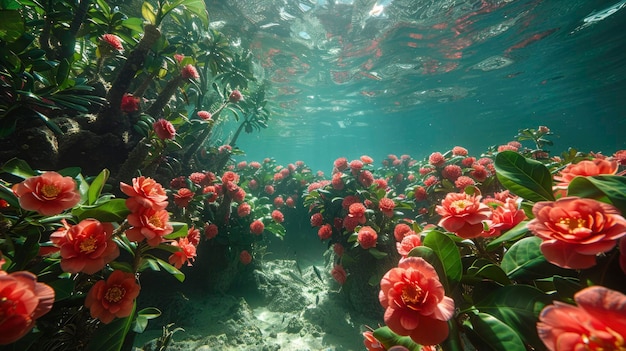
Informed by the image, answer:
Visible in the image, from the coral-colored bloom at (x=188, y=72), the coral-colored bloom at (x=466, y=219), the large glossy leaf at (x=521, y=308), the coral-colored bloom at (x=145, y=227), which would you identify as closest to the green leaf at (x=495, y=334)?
the large glossy leaf at (x=521, y=308)

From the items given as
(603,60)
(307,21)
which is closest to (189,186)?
(307,21)

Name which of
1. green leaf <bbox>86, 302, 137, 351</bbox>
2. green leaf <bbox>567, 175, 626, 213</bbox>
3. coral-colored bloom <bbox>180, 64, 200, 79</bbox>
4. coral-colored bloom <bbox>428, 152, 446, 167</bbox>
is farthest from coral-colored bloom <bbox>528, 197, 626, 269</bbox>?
coral-colored bloom <bbox>180, 64, 200, 79</bbox>

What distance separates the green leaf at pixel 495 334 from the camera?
922 mm

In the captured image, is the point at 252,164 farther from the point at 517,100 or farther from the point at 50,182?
the point at 517,100

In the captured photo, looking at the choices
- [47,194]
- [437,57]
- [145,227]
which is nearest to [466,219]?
[145,227]

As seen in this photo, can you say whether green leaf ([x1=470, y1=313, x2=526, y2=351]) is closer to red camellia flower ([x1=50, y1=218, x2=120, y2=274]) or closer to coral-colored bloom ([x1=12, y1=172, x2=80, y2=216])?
red camellia flower ([x1=50, y1=218, x2=120, y2=274])

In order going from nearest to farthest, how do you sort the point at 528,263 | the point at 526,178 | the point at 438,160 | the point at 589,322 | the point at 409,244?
the point at 589,322 → the point at 528,263 → the point at 526,178 → the point at 409,244 → the point at 438,160

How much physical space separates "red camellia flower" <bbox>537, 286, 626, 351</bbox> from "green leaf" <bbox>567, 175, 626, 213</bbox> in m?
0.51

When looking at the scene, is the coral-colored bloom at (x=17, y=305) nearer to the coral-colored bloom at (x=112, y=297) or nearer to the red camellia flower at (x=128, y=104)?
the coral-colored bloom at (x=112, y=297)

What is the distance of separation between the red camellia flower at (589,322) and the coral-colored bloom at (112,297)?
1.92 m

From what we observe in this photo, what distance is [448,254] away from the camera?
123 cm

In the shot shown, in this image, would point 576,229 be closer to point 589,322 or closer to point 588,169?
point 589,322

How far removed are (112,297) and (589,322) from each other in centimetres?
207

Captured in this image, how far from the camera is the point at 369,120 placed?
3034cm
